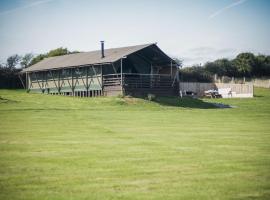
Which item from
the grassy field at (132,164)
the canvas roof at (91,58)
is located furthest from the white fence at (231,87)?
the grassy field at (132,164)

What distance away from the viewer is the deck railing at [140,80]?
42094mm

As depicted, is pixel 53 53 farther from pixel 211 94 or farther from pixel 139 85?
pixel 139 85

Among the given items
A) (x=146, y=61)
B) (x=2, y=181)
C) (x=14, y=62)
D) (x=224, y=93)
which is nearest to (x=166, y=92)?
(x=146, y=61)

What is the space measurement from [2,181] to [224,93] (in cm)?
4837

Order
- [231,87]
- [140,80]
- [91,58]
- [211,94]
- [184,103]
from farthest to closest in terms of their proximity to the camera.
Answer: [231,87] < [211,94] < [91,58] < [140,80] < [184,103]

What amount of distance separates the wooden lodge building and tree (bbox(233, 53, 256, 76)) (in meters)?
42.7

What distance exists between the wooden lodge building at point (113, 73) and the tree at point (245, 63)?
140 feet

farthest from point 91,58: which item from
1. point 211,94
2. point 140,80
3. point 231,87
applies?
point 231,87

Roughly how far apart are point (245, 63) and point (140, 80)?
2002 inches

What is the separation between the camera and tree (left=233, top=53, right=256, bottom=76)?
3450 inches

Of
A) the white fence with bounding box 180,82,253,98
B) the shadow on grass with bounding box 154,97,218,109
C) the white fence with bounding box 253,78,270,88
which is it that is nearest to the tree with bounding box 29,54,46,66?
the white fence with bounding box 180,82,253,98

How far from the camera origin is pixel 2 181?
8289 millimetres

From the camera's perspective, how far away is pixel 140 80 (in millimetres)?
43188

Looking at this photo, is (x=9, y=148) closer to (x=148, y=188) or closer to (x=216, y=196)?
(x=148, y=188)
